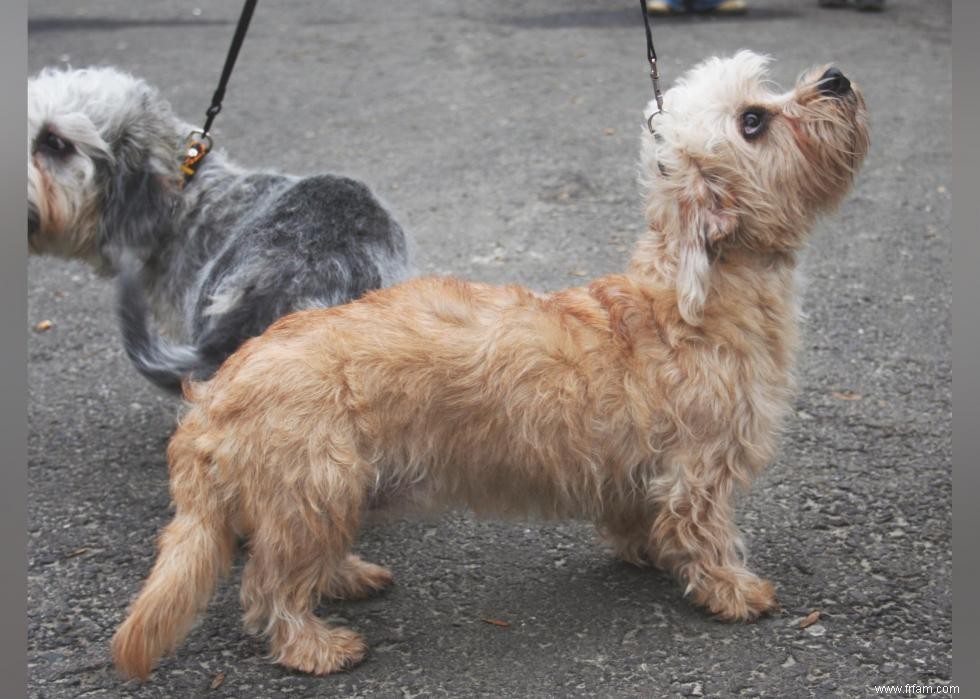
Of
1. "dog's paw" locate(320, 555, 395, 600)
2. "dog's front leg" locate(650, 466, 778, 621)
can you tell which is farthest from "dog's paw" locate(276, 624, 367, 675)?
"dog's front leg" locate(650, 466, 778, 621)

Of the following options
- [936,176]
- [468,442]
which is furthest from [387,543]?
[936,176]

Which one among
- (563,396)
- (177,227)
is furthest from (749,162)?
(177,227)

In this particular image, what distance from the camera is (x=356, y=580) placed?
3451 millimetres

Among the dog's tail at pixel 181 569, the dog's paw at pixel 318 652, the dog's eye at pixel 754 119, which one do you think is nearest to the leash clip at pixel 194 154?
the dog's tail at pixel 181 569

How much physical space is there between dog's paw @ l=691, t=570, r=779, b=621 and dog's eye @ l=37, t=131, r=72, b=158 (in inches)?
110

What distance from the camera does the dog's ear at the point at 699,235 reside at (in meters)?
3.14

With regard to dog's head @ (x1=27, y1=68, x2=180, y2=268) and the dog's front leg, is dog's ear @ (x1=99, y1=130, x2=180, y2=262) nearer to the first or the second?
dog's head @ (x1=27, y1=68, x2=180, y2=268)

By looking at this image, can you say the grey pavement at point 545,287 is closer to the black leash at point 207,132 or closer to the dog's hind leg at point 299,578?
the dog's hind leg at point 299,578

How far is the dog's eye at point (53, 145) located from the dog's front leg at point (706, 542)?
2.54m

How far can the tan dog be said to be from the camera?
2.89 meters

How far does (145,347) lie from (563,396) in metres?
1.53

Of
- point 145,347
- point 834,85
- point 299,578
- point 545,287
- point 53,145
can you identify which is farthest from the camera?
point 545,287

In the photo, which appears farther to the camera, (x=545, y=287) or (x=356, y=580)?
(x=545, y=287)

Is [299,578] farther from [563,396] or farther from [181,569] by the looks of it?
[563,396]
